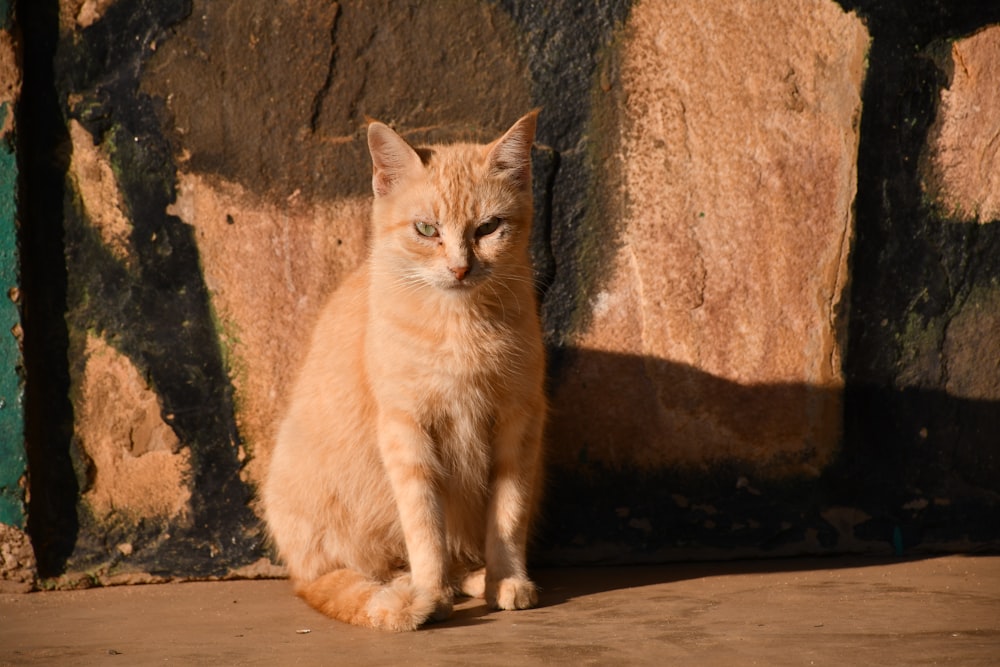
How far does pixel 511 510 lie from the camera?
3160mm

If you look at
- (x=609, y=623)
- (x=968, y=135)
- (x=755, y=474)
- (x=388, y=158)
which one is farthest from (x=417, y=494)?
(x=968, y=135)

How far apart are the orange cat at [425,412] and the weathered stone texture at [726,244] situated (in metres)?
0.55

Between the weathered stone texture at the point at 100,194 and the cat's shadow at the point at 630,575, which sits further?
the weathered stone texture at the point at 100,194

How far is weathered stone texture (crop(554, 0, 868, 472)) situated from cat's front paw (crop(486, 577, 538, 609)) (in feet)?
2.47

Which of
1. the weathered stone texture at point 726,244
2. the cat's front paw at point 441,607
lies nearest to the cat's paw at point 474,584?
the cat's front paw at point 441,607

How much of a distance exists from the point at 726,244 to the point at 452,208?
1.16 meters

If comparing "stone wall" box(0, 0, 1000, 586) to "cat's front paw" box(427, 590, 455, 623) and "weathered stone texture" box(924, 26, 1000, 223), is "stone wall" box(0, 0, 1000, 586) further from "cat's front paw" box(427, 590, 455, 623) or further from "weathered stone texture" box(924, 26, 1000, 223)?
"cat's front paw" box(427, 590, 455, 623)

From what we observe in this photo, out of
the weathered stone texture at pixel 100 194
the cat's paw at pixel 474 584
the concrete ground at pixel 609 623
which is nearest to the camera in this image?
the concrete ground at pixel 609 623

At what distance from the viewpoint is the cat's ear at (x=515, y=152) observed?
302cm

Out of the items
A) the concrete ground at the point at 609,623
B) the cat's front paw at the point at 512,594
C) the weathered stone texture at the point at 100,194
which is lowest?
the concrete ground at the point at 609,623

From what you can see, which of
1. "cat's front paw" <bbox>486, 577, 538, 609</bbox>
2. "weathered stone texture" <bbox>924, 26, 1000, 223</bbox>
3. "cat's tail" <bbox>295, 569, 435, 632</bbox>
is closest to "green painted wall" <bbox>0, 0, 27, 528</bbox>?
"cat's tail" <bbox>295, 569, 435, 632</bbox>

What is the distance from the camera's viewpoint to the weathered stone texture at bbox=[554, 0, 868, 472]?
3539 mm

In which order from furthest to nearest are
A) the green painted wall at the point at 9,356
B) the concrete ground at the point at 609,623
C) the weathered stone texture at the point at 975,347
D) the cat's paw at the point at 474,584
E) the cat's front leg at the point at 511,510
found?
the weathered stone texture at the point at 975,347, the green painted wall at the point at 9,356, the cat's paw at the point at 474,584, the cat's front leg at the point at 511,510, the concrete ground at the point at 609,623

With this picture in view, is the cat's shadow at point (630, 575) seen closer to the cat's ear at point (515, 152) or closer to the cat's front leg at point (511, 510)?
the cat's front leg at point (511, 510)
